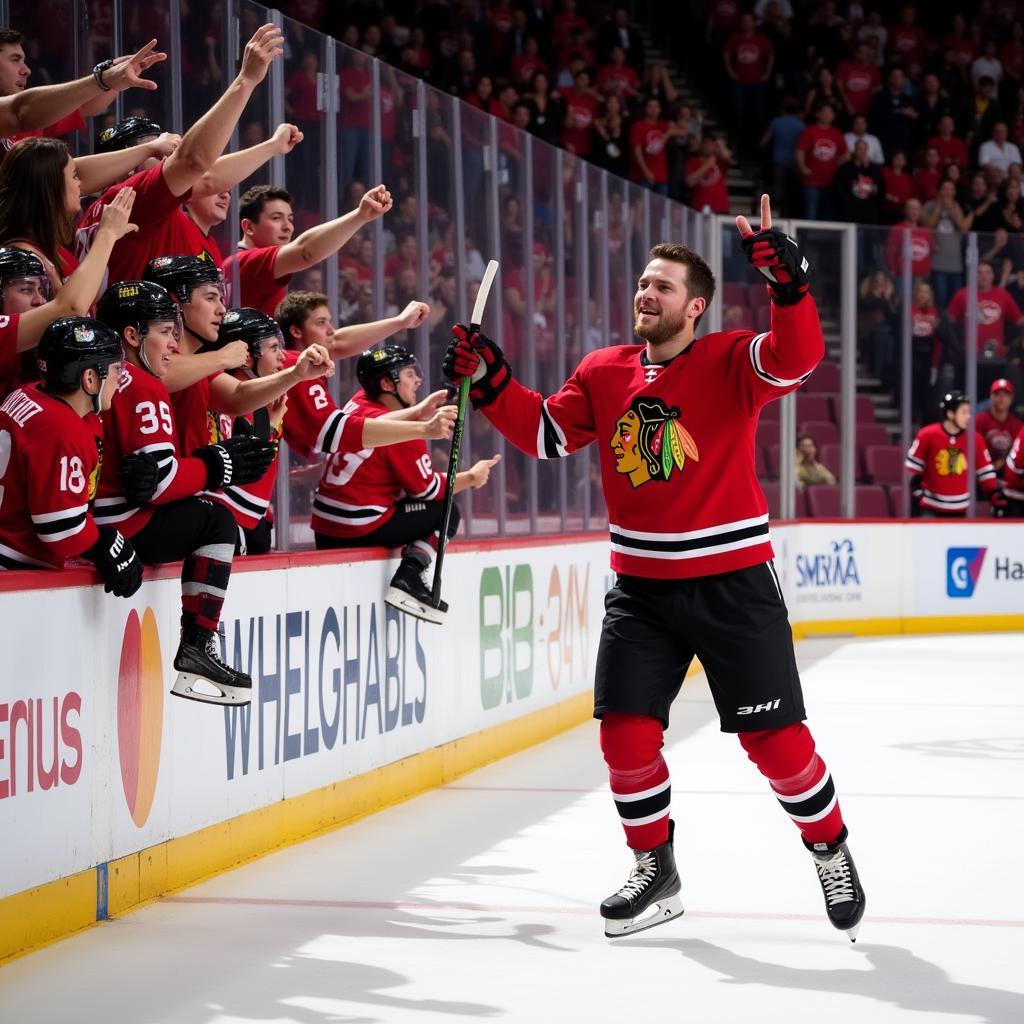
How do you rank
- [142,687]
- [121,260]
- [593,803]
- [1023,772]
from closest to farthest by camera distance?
1. [142,687]
2. [121,260]
3. [593,803]
4. [1023,772]

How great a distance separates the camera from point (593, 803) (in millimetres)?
6539

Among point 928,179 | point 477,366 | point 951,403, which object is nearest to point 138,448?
point 477,366

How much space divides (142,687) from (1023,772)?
3.98m

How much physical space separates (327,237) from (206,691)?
6.64 ft

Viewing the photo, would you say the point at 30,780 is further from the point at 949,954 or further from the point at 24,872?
the point at 949,954

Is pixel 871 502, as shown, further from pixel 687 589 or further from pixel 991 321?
pixel 687 589

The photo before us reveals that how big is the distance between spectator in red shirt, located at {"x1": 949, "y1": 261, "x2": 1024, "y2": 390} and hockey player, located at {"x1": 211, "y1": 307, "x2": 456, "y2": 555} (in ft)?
31.6

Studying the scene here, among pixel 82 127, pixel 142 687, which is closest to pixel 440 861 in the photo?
pixel 142 687

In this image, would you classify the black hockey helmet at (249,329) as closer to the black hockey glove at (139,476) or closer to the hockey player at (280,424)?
the hockey player at (280,424)

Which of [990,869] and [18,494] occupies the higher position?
[18,494]

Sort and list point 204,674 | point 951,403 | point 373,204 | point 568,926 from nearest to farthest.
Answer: point 568,926 → point 204,674 → point 373,204 → point 951,403

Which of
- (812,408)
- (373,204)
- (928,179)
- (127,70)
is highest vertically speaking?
(928,179)

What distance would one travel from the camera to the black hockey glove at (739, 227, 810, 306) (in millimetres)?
4113

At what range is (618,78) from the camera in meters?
17.0
